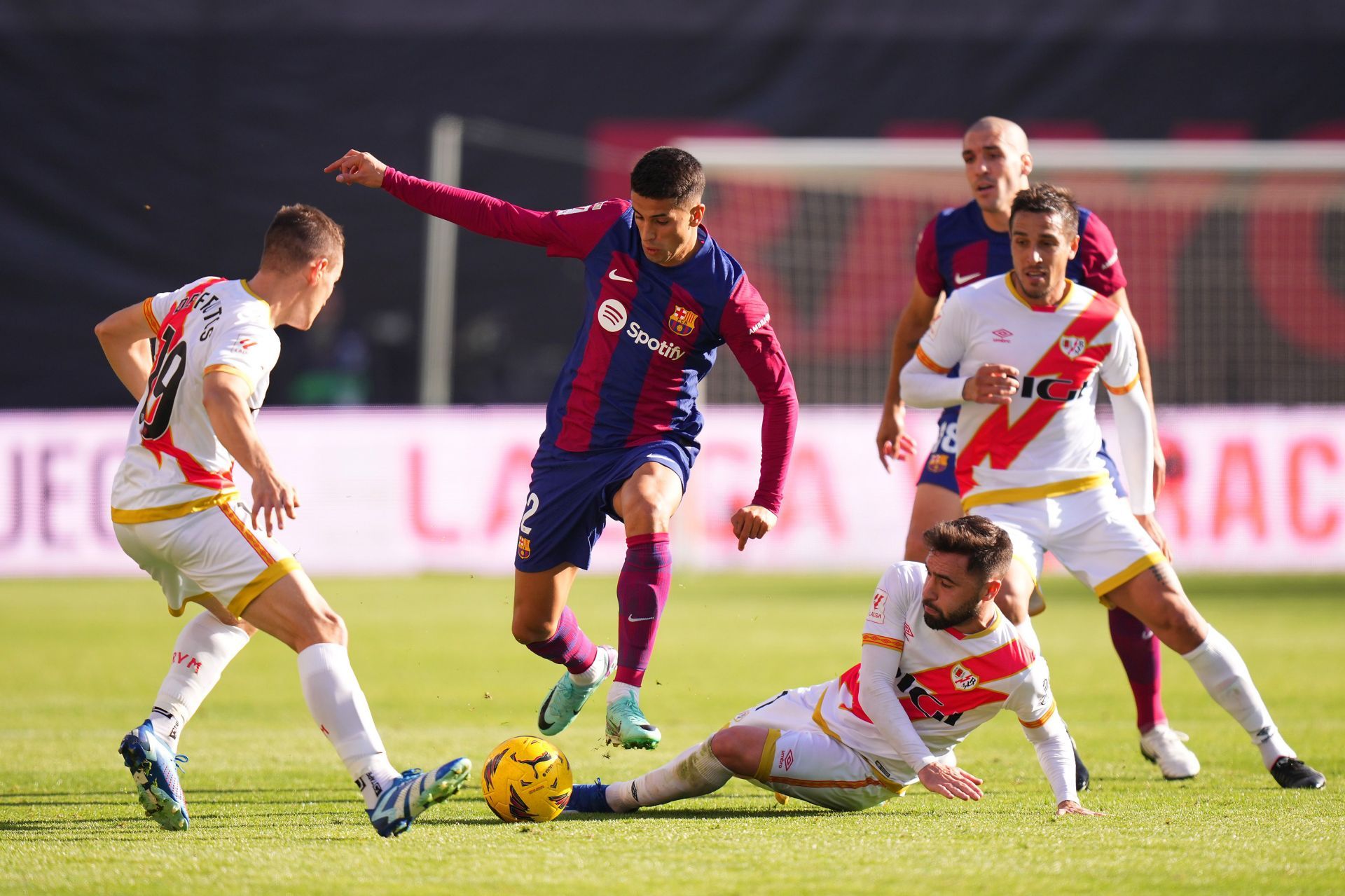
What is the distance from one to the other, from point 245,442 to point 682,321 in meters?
1.81

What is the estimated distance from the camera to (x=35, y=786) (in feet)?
19.2

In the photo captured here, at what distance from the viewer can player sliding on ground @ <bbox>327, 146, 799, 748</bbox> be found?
5.58 m

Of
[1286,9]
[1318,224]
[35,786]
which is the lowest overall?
[35,786]

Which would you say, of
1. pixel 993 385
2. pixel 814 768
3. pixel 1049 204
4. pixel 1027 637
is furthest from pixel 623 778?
pixel 1049 204

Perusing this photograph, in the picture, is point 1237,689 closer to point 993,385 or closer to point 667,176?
point 993,385

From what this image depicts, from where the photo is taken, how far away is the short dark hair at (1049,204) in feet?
18.9

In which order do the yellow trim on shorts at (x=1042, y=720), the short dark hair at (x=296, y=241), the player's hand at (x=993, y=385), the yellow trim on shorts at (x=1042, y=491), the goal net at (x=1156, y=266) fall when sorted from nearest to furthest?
the yellow trim on shorts at (x=1042, y=720)
the short dark hair at (x=296, y=241)
the player's hand at (x=993, y=385)
the yellow trim on shorts at (x=1042, y=491)
the goal net at (x=1156, y=266)

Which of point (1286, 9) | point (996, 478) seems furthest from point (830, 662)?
point (1286, 9)

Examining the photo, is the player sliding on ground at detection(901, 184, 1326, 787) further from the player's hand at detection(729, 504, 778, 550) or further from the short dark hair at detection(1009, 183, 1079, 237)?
the player's hand at detection(729, 504, 778, 550)

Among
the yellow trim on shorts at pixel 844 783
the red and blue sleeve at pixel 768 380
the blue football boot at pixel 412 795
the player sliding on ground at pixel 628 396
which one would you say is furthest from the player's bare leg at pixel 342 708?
the red and blue sleeve at pixel 768 380

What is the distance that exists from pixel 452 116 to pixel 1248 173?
9.14 meters

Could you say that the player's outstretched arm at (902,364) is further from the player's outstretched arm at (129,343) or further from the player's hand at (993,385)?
the player's outstretched arm at (129,343)

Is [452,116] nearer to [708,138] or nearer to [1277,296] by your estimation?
[708,138]

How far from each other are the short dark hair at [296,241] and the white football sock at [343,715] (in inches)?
50.6
